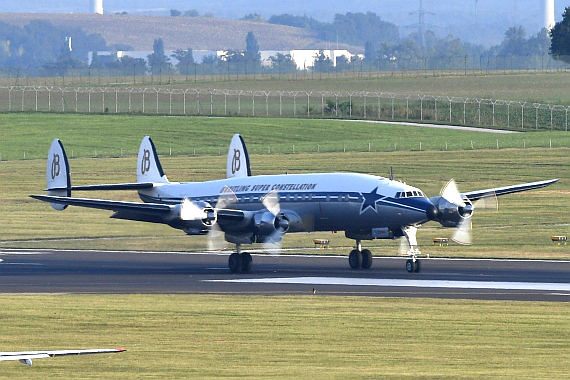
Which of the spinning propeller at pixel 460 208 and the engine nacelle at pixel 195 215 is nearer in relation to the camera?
the engine nacelle at pixel 195 215

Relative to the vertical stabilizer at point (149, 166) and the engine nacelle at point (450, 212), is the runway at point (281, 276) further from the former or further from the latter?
the vertical stabilizer at point (149, 166)

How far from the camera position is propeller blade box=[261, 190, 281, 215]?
47.3 m

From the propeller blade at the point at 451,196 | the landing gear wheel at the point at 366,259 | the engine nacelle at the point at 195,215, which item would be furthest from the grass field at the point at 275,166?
the engine nacelle at the point at 195,215

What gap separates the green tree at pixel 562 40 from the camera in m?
174

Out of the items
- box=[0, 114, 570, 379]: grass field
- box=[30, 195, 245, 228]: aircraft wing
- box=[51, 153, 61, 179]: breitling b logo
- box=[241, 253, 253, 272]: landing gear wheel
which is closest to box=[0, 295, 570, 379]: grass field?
box=[0, 114, 570, 379]: grass field

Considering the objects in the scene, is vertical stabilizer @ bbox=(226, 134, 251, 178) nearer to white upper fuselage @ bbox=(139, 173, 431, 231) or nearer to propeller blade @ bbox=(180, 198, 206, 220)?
white upper fuselage @ bbox=(139, 173, 431, 231)

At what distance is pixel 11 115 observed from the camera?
420ft

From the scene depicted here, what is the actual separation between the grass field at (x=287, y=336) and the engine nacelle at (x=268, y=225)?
8886mm

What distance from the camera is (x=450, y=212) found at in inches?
1740

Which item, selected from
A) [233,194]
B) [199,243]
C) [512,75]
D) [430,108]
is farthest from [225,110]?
[233,194]

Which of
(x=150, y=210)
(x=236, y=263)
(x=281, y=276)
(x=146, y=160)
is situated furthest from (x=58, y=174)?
(x=281, y=276)

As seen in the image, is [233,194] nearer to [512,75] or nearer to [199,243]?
[199,243]

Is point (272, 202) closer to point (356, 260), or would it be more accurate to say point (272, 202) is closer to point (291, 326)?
point (356, 260)

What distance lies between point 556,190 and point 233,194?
122 ft
